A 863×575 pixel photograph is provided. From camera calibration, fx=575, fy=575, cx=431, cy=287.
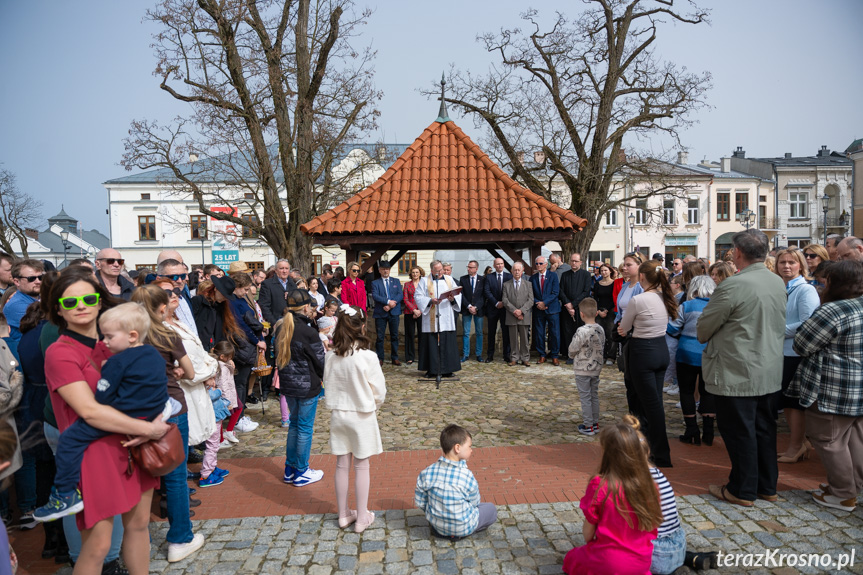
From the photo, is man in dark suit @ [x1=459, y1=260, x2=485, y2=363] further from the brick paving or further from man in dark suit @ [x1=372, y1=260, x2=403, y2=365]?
the brick paving

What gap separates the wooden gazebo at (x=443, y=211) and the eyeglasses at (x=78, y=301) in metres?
7.40

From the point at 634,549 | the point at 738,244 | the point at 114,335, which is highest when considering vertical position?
the point at 738,244

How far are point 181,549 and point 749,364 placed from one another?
13.7 ft

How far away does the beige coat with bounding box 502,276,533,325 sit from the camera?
10.6m

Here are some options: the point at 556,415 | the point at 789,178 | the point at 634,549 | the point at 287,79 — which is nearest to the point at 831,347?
the point at 634,549

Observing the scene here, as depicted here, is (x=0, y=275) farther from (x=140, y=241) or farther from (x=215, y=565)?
(x=140, y=241)

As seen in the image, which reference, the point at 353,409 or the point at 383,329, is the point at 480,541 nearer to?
the point at 353,409

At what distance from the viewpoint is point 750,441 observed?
428 centimetres

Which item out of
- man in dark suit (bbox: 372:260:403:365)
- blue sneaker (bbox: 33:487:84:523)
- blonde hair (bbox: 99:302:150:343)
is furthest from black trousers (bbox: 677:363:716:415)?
man in dark suit (bbox: 372:260:403:365)

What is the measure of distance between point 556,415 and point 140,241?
42.9 meters

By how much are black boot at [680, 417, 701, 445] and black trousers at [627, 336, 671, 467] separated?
756 millimetres

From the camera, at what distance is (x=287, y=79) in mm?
15781
